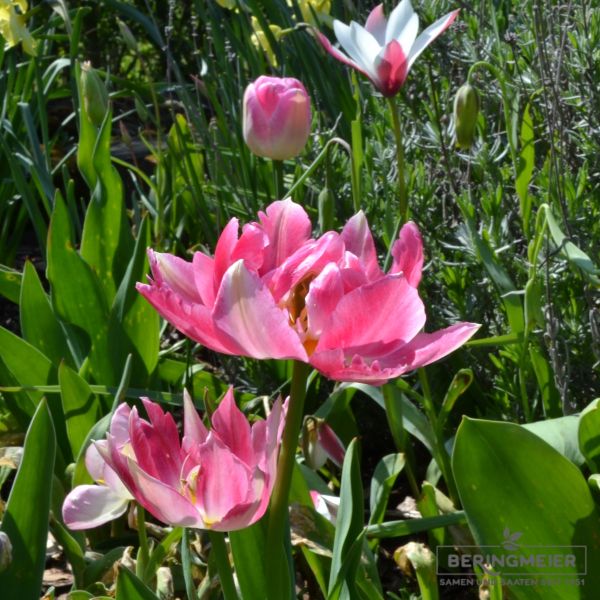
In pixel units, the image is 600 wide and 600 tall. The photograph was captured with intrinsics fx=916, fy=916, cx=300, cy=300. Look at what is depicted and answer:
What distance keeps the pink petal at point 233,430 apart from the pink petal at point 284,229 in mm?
125

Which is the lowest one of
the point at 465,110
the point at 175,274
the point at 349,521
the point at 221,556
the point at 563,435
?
the point at 563,435

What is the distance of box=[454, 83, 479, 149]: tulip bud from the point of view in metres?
1.31

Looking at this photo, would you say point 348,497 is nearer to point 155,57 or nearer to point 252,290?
point 252,290

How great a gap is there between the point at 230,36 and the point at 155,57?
2993 millimetres

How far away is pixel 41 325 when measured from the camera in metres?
1.73

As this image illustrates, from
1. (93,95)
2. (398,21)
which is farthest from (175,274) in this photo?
(93,95)

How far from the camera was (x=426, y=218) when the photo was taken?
5.69 ft

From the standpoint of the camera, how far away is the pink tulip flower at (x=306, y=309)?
633 millimetres

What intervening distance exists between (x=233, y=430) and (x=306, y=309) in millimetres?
137

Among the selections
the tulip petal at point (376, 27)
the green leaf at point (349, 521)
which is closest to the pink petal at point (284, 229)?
the green leaf at point (349, 521)

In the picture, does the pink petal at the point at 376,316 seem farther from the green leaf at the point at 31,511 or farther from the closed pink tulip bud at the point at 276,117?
the closed pink tulip bud at the point at 276,117

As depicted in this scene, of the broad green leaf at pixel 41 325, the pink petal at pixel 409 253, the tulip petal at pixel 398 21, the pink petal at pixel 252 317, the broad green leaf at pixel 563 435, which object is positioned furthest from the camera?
the broad green leaf at pixel 41 325

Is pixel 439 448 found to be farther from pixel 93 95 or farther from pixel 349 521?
pixel 93 95

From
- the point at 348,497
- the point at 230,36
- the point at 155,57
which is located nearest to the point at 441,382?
A: the point at 348,497
